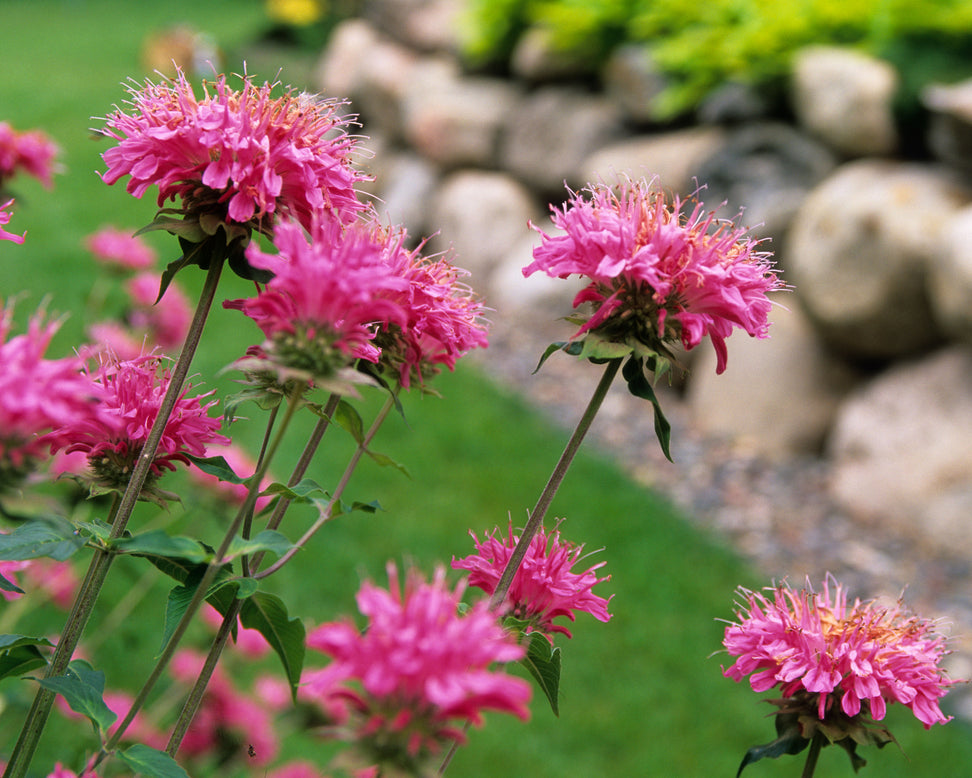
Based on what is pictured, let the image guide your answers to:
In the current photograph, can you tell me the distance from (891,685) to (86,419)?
0.74 metres

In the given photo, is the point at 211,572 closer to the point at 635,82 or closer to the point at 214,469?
the point at 214,469

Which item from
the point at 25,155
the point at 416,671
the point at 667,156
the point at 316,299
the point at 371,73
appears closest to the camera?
the point at 416,671

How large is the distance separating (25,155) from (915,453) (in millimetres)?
2990

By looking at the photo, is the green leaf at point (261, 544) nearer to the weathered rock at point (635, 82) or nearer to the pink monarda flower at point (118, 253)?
the pink monarda flower at point (118, 253)

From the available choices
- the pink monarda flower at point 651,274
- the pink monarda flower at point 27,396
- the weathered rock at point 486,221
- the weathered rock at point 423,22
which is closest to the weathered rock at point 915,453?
the weathered rock at point 486,221

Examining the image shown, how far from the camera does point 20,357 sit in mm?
586

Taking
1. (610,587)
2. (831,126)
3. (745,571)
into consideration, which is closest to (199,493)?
(610,587)

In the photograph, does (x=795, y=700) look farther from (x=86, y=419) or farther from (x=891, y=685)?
(x=86, y=419)

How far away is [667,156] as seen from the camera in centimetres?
480

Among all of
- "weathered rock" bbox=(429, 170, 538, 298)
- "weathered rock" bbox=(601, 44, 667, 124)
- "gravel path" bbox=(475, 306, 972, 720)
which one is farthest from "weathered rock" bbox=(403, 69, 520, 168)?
"gravel path" bbox=(475, 306, 972, 720)

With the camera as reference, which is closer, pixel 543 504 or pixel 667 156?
pixel 543 504

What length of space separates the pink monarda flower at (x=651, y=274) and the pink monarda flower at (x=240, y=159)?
0.65ft

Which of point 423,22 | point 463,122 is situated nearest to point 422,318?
point 463,122

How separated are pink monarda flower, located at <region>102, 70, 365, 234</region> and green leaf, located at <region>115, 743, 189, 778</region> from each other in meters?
0.41
